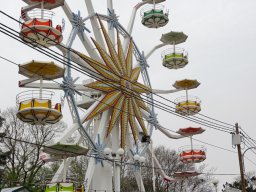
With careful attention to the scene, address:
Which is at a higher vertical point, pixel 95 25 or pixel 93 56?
pixel 95 25

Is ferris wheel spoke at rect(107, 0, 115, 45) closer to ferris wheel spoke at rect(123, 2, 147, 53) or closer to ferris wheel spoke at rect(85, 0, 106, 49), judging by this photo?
ferris wheel spoke at rect(85, 0, 106, 49)

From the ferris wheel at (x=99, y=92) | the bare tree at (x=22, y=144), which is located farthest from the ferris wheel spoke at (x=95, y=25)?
the bare tree at (x=22, y=144)

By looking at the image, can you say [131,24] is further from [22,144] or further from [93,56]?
[22,144]

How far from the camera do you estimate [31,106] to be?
19016 millimetres

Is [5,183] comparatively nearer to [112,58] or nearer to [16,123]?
[16,123]

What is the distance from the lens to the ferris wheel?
19375 mm

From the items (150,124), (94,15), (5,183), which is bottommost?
(5,183)

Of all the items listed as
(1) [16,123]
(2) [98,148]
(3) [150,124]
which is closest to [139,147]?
(3) [150,124]

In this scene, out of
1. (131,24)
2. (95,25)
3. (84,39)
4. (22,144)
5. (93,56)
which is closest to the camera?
(84,39)

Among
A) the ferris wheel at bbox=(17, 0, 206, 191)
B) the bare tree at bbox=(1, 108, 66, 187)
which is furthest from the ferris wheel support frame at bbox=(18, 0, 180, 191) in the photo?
the bare tree at bbox=(1, 108, 66, 187)

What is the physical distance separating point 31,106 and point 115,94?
640cm

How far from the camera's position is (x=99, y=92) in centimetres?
2411

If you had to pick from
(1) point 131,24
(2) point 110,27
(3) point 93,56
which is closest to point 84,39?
(3) point 93,56

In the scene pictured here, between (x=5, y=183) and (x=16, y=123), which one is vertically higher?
(x=16, y=123)
